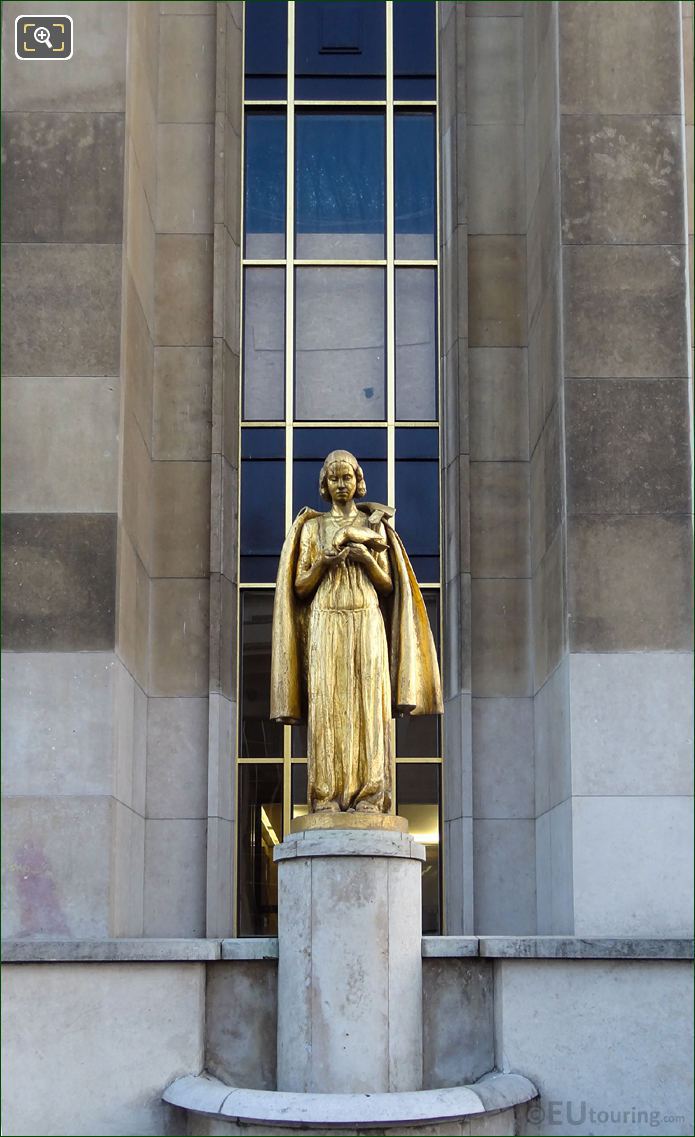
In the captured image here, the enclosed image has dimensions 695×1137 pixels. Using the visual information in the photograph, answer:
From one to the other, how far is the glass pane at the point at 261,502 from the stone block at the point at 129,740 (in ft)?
6.91

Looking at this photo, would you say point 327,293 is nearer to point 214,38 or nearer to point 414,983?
point 214,38

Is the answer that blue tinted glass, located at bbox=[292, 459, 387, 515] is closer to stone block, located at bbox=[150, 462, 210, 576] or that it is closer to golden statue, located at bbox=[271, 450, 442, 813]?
stone block, located at bbox=[150, 462, 210, 576]

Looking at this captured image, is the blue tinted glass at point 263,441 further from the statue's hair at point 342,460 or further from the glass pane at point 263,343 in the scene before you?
the statue's hair at point 342,460

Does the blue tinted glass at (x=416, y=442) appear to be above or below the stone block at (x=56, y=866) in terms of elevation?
above

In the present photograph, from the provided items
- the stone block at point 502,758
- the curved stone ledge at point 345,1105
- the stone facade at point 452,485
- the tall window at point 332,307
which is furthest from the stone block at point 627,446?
the curved stone ledge at point 345,1105

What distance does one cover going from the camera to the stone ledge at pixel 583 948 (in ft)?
39.7

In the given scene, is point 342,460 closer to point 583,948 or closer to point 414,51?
point 583,948

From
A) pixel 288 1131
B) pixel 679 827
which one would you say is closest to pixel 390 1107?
pixel 288 1131

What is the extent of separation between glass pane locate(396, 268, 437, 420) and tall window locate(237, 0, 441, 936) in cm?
2

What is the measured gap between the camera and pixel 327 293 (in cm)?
1812

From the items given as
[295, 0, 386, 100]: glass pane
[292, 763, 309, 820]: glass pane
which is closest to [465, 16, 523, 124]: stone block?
[295, 0, 386, 100]: glass pane

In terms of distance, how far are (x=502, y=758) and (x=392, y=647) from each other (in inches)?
160

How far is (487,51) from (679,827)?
9392mm

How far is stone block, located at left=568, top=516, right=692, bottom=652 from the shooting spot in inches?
578
